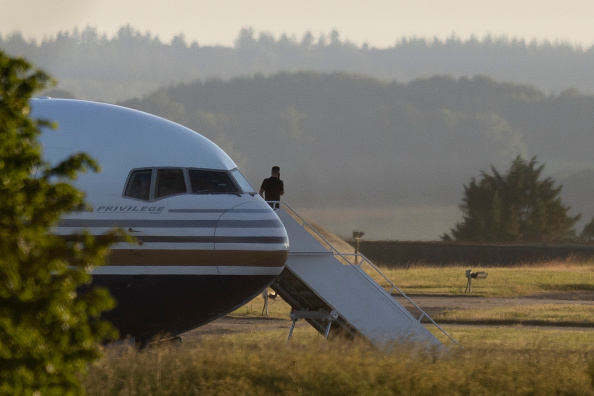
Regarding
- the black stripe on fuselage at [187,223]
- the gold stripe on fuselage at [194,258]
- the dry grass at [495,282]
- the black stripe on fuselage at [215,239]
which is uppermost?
the black stripe on fuselage at [187,223]

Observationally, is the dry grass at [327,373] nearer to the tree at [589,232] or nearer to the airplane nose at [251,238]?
the airplane nose at [251,238]

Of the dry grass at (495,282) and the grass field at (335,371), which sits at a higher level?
the grass field at (335,371)

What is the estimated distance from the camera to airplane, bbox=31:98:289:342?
52.9 feet

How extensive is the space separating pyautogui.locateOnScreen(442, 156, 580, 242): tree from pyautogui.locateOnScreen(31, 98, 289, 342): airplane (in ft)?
306

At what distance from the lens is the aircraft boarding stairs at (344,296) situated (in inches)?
731

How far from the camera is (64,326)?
6801mm

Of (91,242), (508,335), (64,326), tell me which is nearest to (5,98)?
(91,242)

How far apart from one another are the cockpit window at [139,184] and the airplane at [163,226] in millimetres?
18

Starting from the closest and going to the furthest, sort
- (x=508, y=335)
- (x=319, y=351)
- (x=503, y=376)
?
(x=503, y=376), (x=319, y=351), (x=508, y=335)

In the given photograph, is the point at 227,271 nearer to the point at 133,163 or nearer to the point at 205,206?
the point at 205,206

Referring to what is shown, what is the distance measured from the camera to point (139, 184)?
16.5m

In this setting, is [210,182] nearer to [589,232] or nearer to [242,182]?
[242,182]

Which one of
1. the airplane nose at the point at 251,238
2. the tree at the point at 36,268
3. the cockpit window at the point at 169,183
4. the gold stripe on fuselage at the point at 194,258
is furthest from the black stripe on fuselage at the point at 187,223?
the tree at the point at 36,268

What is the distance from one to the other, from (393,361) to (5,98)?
9.40 metres
